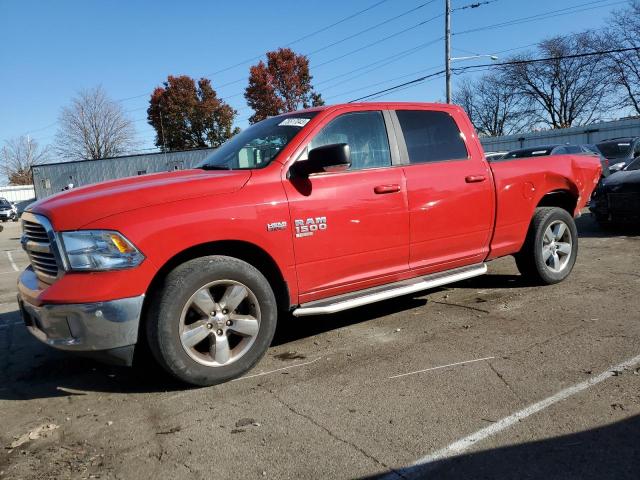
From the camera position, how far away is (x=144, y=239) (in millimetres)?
3164

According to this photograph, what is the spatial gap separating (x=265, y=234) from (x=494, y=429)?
1.89 m

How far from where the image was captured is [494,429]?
2.72 m

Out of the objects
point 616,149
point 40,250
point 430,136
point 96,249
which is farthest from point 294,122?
point 616,149

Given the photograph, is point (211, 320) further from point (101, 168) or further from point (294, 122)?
point (101, 168)

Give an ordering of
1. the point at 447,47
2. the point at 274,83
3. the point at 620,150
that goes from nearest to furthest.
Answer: the point at 620,150
the point at 447,47
the point at 274,83

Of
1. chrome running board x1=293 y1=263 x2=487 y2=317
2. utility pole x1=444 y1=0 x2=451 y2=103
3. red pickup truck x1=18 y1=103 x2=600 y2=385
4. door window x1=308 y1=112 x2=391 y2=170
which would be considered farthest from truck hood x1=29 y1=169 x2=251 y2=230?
utility pole x1=444 y1=0 x2=451 y2=103

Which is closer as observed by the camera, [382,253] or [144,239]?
[144,239]

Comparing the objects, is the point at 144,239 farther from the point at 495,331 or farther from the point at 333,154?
the point at 495,331

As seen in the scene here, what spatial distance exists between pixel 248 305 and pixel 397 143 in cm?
194

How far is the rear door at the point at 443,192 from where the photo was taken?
4410 millimetres

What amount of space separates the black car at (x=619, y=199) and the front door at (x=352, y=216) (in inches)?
252

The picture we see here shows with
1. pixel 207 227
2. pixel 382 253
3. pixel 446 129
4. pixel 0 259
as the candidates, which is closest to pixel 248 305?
pixel 207 227

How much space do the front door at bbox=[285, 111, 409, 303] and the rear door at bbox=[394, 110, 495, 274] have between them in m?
0.16

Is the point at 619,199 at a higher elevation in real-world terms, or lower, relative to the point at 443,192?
lower
